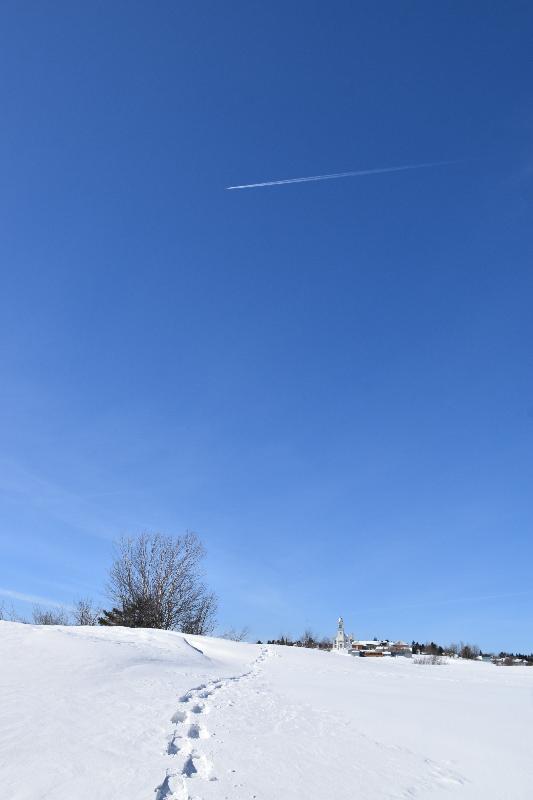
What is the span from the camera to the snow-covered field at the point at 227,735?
3416mm

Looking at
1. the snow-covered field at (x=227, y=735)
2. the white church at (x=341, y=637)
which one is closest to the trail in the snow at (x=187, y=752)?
the snow-covered field at (x=227, y=735)

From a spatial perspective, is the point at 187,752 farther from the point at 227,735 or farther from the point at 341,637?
the point at 341,637

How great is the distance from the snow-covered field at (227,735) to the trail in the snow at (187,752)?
0.05 feet

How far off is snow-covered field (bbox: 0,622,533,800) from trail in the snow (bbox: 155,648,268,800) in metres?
0.01

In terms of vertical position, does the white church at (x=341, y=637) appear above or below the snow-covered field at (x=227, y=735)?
above

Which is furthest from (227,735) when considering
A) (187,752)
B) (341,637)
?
(341,637)

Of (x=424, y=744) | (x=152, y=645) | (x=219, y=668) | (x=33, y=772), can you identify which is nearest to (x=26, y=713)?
(x=33, y=772)

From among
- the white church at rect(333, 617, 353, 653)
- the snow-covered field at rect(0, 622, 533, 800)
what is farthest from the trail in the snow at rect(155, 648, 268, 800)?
the white church at rect(333, 617, 353, 653)

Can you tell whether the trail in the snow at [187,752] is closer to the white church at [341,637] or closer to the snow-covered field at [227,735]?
the snow-covered field at [227,735]

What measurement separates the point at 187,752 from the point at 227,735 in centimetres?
82

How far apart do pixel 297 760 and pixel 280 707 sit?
262cm

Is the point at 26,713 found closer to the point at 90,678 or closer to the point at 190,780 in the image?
→ the point at 190,780

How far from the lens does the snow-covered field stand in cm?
342

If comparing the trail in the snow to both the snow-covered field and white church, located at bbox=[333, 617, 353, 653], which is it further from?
white church, located at bbox=[333, 617, 353, 653]
